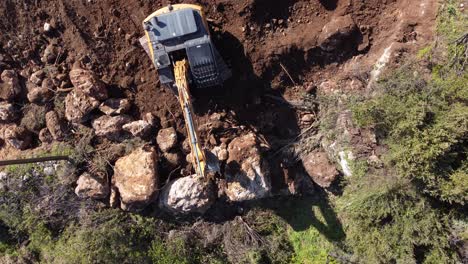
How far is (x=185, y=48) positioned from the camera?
289 inches

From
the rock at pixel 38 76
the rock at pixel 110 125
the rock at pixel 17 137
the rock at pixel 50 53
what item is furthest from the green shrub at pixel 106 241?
the rock at pixel 50 53

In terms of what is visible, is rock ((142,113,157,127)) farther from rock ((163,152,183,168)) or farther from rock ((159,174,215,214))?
rock ((159,174,215,214))

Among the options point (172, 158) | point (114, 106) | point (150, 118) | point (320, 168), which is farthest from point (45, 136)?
point (320, 168)

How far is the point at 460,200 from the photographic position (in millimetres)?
6492

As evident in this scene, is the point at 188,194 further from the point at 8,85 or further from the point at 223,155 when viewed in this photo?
the point at 8,85

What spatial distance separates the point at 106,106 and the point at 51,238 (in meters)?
3.77

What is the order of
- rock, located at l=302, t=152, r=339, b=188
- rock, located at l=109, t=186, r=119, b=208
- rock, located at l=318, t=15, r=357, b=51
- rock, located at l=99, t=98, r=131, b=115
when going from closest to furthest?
rock, located at l=318, t=15, r=357, b=51 < rock, located at l=302, t=152, r=339, b=188 < rock, located at l=99, t=98, r=131, b=115 < rock, located at l=109, t=186, r=119, b=208

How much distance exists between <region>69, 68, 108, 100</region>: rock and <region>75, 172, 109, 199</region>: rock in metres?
1.88

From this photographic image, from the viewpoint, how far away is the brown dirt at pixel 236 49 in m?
8.06

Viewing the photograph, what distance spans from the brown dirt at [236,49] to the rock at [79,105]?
1.99 feet

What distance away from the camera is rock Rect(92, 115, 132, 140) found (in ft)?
27.6

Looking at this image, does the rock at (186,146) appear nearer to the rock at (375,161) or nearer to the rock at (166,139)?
the rock at (166,139)

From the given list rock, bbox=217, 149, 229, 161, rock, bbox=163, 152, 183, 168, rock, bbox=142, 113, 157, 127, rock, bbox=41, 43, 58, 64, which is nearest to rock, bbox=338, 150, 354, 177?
rock, bbox=217, 149, 229, 161

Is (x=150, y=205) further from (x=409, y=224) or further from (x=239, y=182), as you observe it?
(x=409, y=224)
